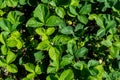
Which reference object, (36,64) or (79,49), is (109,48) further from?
(36,64)

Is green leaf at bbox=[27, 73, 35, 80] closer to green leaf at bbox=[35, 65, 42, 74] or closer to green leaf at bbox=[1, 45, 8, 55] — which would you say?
green leaf at bbox=[35, 65, 42, 74]

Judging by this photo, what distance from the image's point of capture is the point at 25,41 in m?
2.08

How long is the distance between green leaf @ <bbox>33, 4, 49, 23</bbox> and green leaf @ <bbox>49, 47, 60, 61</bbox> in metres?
0.19

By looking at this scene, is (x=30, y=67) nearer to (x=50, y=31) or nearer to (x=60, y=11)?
(x=50, y=31)

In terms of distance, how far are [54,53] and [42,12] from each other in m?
0.26

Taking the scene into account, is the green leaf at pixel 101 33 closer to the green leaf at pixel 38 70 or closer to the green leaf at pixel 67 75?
the green leaf at pixel 67 75

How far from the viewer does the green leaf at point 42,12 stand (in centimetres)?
192

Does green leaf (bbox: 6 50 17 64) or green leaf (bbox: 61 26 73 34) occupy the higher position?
green leaf (bbox: 61 26 73 34)

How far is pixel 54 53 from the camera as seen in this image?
189 centimetres

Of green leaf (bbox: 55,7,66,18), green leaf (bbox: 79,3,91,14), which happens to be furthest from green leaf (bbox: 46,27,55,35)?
green leaf (bbox: 79,3,91,14)

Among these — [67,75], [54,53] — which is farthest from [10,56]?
[67,75]

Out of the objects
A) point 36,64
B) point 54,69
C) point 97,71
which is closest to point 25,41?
point 36,64

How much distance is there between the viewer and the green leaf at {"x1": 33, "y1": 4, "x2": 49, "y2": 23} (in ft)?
6.31

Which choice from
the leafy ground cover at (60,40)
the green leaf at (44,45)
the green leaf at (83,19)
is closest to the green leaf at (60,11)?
the leafy ground cover at (60,40)
